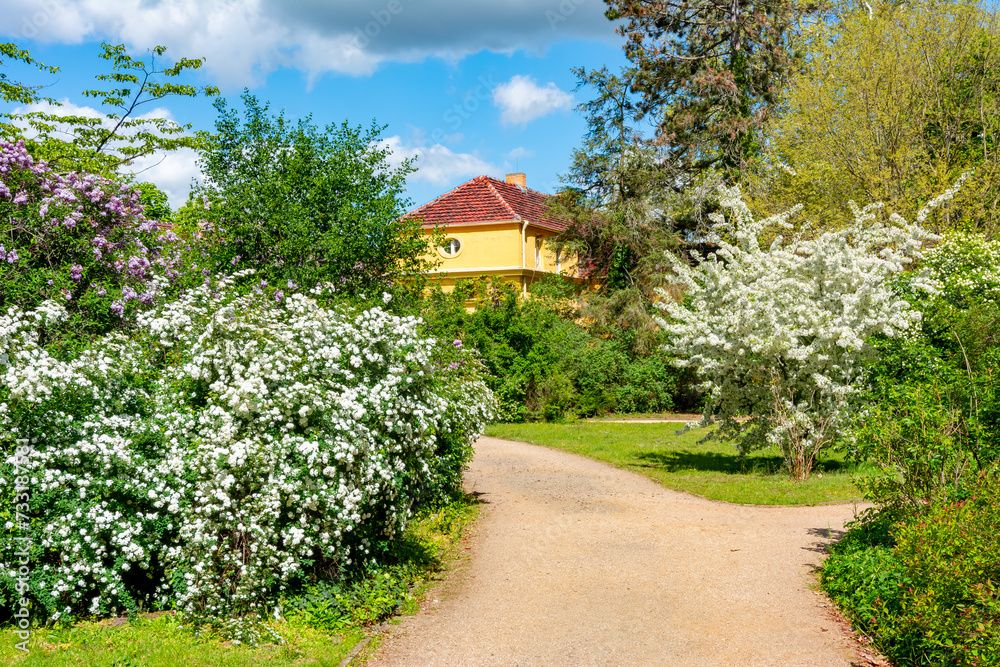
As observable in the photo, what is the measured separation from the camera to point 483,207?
1300 inches

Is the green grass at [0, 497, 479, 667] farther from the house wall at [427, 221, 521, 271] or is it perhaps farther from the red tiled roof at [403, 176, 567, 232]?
the red tiled roof at [403, 176, 567, 232]

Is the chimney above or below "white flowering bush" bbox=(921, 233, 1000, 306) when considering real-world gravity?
above

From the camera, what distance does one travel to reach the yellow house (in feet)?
105

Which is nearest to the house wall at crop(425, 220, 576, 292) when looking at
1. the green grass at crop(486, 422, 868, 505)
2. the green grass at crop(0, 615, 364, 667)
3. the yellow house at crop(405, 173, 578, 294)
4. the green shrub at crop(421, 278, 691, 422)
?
the yellow house at crop(405, 173, 578, 294)

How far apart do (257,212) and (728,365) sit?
25.1ft

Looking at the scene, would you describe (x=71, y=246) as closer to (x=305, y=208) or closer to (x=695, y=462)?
(x=305, y=208)

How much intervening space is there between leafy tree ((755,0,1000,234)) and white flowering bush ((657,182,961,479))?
547cm

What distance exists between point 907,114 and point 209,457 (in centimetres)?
1779

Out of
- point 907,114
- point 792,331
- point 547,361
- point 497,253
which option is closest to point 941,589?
point 792,331

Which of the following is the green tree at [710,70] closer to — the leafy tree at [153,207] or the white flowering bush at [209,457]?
the leafy tree at [153,207]

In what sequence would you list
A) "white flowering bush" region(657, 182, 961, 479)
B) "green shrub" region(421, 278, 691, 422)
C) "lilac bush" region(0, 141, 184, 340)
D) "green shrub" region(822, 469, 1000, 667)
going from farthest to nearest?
1. "green shrub" region(421, 278, 691, 422)
2. "white flowering bush" region(657, 182, 961, 479)
3. "lilac bush" region(0, 141, 184, 340)
4. "green shrub" region(822, 469, 1000, 667)

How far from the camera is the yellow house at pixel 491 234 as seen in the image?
32.0 m

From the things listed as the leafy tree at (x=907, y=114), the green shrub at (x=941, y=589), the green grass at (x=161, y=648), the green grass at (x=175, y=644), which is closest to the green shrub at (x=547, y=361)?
the leafy tree at (x=907, y=114)

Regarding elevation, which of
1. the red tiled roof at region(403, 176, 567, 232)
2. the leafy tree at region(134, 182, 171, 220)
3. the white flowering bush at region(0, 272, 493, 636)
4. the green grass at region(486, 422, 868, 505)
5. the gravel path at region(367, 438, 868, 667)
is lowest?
the gravel path at region(367, 438, 868, 667)
